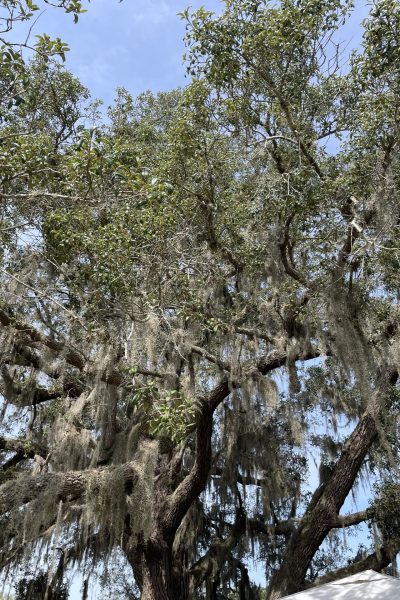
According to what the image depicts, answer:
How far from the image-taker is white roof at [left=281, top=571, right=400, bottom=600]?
11.8 feet

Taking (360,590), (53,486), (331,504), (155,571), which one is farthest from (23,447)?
(360,590)

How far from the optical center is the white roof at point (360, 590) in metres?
3.60

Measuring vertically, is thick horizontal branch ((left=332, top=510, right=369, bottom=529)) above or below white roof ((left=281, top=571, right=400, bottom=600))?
above

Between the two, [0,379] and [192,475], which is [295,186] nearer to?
[192,475]

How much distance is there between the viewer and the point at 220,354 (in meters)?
6.05

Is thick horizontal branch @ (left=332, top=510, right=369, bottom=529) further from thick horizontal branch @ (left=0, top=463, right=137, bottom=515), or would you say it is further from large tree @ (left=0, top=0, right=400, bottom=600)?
thick horizontal branch @ (left=0, top=463, right=137, bottom=515)

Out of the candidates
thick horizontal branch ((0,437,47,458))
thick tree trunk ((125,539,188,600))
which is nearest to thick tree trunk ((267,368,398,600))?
thick tree trunk ((125,539,188,600))

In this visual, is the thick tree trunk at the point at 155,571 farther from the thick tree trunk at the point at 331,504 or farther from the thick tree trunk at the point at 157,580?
the thick tree trunk at the point at 331,504

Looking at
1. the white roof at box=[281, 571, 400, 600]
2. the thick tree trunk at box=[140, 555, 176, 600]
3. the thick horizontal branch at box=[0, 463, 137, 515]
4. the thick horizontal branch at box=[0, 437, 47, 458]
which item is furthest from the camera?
the thick horizontal branch at box=[0, 437, 47, 458]

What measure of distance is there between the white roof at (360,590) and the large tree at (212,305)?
53.8 inches

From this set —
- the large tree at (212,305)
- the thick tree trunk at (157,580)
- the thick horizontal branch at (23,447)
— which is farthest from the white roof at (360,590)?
the thick horizontal branch at (23,447)

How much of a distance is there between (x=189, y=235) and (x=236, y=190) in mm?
985

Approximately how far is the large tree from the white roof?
53.8 inches

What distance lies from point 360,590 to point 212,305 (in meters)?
3.31
